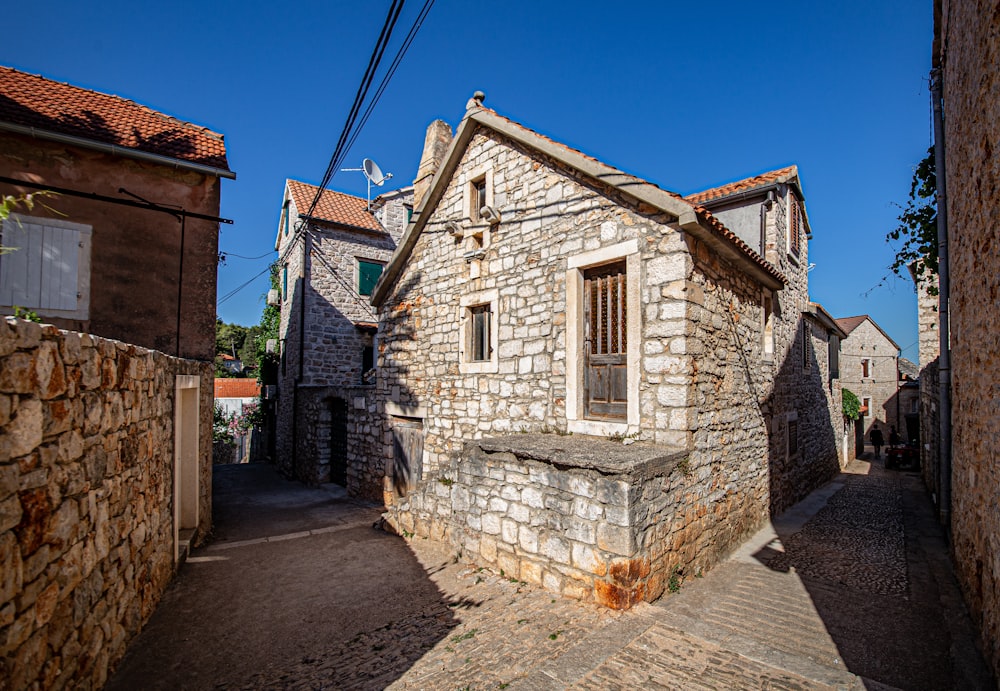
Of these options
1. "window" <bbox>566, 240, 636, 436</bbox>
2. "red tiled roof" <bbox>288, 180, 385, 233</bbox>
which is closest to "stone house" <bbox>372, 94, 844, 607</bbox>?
"window" <bbox>566, 240, 636, 436</bbox>

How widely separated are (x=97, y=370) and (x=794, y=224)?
12342mm

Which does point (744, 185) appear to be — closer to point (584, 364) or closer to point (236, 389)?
point (584, 364)

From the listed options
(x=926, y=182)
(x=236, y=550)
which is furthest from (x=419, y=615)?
(x=926, y=182)

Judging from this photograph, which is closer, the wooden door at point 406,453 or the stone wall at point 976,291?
the stone wall at point 976,291

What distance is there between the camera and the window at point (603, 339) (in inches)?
248

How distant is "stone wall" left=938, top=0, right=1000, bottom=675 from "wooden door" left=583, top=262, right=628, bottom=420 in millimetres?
3381

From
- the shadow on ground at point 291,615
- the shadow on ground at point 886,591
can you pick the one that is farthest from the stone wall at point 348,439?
the shadow on ground at point 886,591

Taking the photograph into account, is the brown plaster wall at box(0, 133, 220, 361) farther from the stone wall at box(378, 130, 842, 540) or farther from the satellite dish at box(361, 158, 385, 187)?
the satellite dish at box(361, 158, 385, 187)

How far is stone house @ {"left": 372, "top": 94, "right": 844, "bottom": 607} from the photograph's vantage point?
5344 millimetres

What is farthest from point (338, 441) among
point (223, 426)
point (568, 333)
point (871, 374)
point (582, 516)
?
point (871, 374)

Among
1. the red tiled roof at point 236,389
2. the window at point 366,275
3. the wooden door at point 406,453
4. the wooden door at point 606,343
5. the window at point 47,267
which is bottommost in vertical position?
the wooden door at point 406,453

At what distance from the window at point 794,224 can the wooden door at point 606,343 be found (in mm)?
5954

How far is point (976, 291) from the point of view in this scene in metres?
4.54

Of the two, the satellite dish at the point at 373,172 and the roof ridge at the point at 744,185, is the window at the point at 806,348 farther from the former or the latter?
the satellite dish at the point at 373,172
